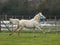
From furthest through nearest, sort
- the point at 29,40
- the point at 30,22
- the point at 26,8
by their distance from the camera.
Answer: the point at 26,8, the point at 30,22, the point at 29,40

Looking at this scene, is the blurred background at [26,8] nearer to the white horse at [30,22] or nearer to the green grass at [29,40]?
the white horse at [30,22]

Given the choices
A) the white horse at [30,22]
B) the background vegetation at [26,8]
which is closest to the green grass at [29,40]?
the white horse at [30,22]

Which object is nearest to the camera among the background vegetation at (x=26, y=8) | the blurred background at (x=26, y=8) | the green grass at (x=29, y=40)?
the green grass at (x=29, y=40)

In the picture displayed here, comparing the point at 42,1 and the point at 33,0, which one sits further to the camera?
the point at 33,0

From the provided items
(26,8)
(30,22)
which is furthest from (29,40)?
(26,8)

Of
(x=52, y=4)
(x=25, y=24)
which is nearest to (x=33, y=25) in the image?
(x=25, y=24)

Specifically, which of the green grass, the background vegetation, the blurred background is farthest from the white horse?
the background vegetation

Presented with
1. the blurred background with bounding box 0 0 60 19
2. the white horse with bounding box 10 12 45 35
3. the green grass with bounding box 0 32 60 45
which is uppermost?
the blurred background with bounding box 0 0 60 19

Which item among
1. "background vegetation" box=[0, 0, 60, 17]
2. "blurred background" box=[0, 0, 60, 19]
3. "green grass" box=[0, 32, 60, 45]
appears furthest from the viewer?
"background vegetation" box=[0, 0, 60, 17]

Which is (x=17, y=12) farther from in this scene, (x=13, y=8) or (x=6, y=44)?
(x=6, y=44)

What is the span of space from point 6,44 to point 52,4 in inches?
1610

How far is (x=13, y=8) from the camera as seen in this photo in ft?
160

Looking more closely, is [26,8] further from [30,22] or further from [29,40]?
[29,40]

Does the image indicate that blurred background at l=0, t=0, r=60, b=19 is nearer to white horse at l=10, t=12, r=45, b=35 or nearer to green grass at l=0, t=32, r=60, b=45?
white horse at l=10, t=12, r=45, b=35
